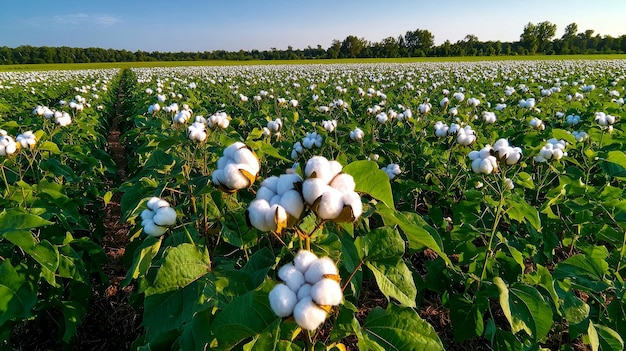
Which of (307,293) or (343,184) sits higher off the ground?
(343,184)

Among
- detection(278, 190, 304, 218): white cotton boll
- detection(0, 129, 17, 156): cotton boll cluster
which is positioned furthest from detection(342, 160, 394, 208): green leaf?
detection(0, 129, 17, 156): cotton boll cluster

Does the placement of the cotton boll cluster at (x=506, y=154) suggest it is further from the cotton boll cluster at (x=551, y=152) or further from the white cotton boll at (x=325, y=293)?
the white cotton boll at (x=325, y=293)

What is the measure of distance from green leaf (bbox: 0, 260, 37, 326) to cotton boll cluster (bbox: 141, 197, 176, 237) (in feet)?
2.35

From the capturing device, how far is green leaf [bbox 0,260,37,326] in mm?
1843

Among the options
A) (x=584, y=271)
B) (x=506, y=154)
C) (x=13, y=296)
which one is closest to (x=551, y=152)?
(x=506, y=154)

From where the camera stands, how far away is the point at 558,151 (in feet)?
9.25

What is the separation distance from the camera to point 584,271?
1.94 m

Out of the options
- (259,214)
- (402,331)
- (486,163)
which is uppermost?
(259,214)

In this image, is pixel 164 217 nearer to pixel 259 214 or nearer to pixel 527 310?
pixel 259 214

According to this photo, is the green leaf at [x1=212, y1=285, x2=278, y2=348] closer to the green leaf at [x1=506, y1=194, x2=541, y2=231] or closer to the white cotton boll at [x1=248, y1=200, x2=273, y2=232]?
the white cotton boll at [x1=248, y1=200, x2=273, y2=232]

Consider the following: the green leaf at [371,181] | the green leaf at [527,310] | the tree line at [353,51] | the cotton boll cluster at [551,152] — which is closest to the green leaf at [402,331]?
the green leaf at [371,181]

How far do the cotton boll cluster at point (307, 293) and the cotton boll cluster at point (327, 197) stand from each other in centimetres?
13

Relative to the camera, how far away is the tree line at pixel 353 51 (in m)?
60.9

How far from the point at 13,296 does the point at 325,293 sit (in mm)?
1726
